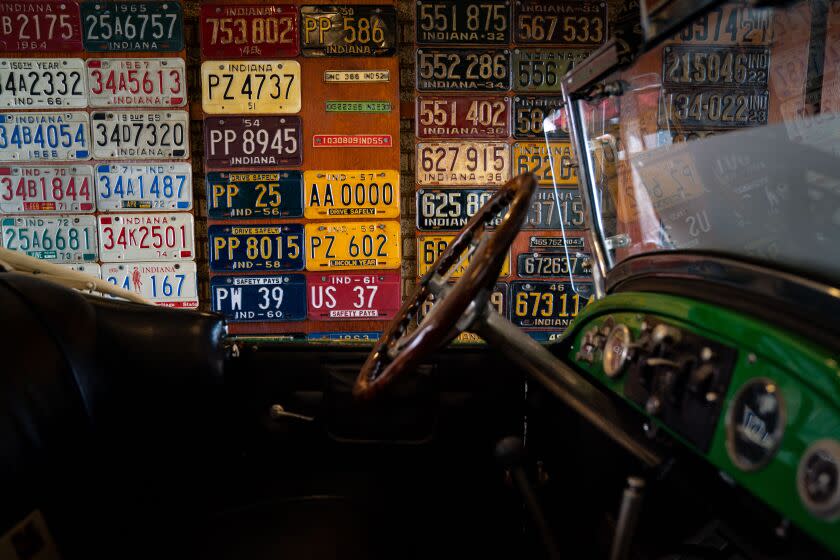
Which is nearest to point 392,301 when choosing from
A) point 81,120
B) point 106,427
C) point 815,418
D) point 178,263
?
point 178,263

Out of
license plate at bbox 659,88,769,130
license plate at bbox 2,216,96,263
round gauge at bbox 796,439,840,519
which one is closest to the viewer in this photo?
round gauge at bbox 796,439,840,519

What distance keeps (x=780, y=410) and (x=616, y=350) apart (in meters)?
0.43

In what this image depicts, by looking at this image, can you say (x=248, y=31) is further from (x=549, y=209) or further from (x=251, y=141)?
(x=549, y=209)

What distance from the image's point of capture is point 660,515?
1123 mm

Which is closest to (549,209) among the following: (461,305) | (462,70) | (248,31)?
(462,70)

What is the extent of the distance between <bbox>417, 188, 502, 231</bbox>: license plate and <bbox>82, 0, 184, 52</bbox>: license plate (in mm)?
1581

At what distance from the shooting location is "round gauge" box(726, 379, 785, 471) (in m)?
0.69

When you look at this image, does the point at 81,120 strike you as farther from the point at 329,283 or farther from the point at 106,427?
the point at 106,427

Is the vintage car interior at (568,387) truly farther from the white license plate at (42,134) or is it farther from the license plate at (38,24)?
the license plate at (38,24)

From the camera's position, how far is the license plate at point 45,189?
8.97 feet

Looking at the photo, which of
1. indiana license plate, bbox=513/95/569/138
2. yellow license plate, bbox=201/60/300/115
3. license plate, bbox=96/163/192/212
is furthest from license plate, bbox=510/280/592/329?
license plate, bbox=96/163/192/212

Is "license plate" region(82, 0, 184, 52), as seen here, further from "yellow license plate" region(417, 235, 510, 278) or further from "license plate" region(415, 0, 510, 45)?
"yellow license plate" region(417, 235, 510, 278)

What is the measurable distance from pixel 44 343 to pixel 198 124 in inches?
81.2

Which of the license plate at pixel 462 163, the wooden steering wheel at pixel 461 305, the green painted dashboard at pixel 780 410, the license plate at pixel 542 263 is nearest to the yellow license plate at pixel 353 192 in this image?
the license plate at pixel 462 163
